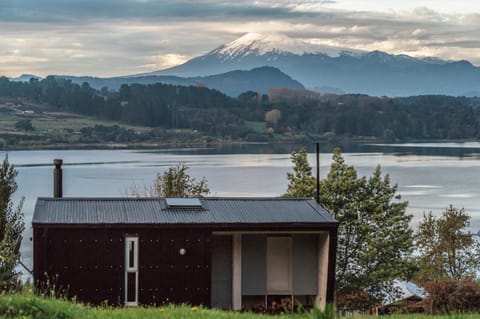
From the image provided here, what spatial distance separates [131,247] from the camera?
1385 cm

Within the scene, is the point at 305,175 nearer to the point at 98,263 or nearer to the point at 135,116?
the point at 98,263

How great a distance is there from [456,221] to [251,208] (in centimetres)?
1355

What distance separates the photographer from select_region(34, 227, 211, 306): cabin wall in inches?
537

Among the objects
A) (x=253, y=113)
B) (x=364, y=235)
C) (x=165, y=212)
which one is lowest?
(x=364, y=235)

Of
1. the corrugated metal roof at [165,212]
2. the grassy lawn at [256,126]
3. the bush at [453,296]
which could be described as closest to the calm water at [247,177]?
the corrugated metal roof at [165,212]

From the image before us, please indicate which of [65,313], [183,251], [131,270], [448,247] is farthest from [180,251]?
[448,247]

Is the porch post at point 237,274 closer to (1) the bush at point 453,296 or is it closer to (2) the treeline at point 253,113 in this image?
(1) the bush at point 453,296

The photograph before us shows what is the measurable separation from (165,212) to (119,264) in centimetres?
138

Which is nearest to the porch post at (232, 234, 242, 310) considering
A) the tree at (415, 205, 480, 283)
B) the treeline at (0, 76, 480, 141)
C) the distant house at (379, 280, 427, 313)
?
the distant house at (379, 280, 427, 313)

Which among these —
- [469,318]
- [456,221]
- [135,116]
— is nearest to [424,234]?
[456,221]

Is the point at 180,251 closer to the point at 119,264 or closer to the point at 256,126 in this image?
the point at 119,264

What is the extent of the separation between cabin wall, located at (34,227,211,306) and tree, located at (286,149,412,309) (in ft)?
17.0

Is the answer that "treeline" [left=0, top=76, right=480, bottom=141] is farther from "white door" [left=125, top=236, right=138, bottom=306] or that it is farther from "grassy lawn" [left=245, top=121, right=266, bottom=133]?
"white door" [left=125, top=236, right=138, bottom=306]

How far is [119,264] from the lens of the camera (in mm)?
13859
